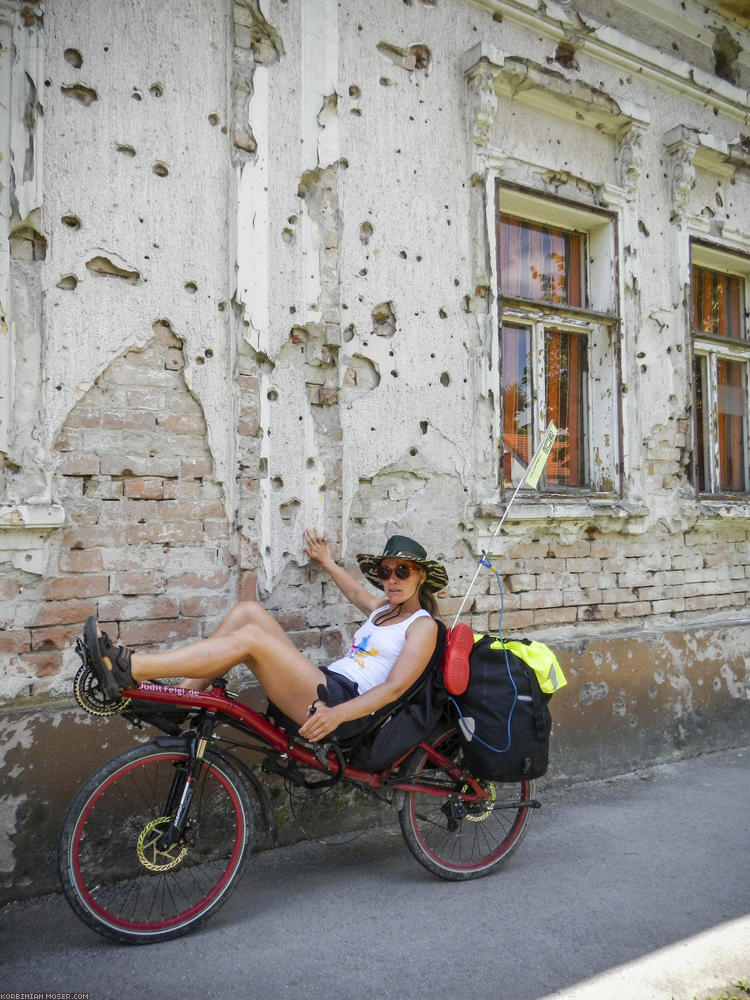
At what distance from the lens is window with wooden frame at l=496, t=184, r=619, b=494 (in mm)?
4762

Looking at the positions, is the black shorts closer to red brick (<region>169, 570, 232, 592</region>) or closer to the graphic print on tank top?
the graphic print on tank top

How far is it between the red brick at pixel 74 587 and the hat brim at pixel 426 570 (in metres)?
1.09

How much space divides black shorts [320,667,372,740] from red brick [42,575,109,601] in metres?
0.98

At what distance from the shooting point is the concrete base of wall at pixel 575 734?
2.97m

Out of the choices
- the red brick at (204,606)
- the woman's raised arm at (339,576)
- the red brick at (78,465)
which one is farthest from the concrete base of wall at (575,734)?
the red brick at (78,465)

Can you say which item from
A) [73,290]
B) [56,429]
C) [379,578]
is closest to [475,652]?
[379,578]

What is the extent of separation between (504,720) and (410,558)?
74cm

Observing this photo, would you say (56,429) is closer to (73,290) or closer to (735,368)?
(73,290)

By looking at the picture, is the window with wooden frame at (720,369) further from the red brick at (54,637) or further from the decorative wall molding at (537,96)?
the red brick at (54,637)

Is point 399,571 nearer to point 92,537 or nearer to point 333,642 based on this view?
point 333,642

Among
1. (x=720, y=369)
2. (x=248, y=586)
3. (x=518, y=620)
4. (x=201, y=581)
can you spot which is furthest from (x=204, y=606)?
(x=720, y=369)

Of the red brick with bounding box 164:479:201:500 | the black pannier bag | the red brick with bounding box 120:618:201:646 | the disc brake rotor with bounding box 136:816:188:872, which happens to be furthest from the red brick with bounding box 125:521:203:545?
the black pannier bag

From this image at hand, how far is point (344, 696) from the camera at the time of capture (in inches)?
123

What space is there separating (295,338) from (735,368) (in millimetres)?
3886
